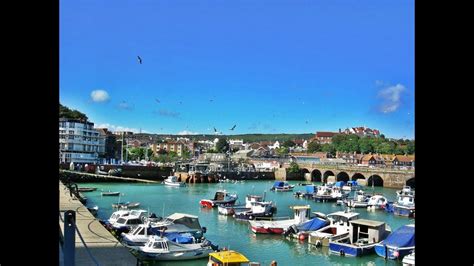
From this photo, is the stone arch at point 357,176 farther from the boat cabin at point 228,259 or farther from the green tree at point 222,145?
the boat cabin at point 228,259

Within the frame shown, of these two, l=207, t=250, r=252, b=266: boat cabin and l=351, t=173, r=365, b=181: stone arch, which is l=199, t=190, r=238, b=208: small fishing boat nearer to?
l=207, t=250, r=252, b=266: boat cabin

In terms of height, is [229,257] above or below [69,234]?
below

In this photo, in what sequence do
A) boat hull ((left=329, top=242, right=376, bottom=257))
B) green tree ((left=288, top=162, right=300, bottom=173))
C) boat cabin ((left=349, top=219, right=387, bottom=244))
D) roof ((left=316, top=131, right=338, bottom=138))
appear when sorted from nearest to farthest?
1. boat hull ((left=329, top=242, right=376, bottom=257))
2. boat cabin ((left=349, top=219, right=387, bottom=244))
3. green tree ((left=288, top=162, right=300, bottom=173))
4. roof ((left=316, top=131, right=338, bottom=138))

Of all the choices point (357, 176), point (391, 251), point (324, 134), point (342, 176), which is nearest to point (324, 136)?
point (324, 134)

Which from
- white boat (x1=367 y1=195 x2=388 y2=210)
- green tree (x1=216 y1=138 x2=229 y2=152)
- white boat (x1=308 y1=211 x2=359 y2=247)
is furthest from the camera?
green tree (x1=216 y1=138 x2=229 y2=152)

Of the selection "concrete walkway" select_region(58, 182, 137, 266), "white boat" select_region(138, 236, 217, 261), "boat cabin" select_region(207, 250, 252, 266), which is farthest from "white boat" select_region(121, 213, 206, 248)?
"boat cabin" select_region(207, 250, 252, 266)

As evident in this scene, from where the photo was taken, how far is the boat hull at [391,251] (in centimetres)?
1211

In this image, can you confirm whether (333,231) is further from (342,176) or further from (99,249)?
(342,176)

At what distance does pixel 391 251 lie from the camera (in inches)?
485

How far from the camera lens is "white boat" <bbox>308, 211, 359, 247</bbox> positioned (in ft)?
46.9

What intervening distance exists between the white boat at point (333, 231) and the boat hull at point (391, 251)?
5.19 feet

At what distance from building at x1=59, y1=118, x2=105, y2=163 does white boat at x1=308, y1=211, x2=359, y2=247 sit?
34.3 m

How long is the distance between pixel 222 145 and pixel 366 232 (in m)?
65.6
